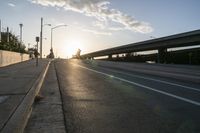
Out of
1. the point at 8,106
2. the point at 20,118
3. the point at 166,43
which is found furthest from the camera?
the point at 166,43

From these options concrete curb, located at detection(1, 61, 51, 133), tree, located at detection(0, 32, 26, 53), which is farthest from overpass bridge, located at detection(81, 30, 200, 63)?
concrete curb, located at detection(1, 61, 51, 133)

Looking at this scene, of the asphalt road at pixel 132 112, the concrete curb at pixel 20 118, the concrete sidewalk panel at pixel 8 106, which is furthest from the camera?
the concrete sidewalk panel at pixel 8 106

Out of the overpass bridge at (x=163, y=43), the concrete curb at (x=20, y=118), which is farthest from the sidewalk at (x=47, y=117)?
the overpass bridge at (x=163, y=43)

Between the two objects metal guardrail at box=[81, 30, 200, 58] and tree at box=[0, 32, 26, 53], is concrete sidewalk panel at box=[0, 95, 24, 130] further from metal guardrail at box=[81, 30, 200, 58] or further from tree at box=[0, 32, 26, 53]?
metal guardrail at box=[81, 30, 200, 58]

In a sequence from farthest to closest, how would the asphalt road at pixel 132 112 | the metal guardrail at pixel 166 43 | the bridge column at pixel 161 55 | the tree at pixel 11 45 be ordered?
1. the bridge column at pixel 161 55
2. the metal guardrail at pixel 166 43
3. the tree at pixel 11 45
4. the asphalt road at pixel 132 112

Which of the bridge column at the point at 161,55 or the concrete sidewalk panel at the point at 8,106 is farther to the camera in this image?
the bridge column at the point at 161,55

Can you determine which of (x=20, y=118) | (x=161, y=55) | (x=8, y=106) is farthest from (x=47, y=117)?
(x=161, y=55)

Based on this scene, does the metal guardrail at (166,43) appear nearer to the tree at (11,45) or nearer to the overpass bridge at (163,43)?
the overpass bridge at (163,43)

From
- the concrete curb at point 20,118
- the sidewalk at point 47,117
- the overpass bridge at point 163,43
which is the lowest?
Result: the sidewalk at point 47,117

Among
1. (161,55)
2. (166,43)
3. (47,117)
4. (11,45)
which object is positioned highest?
(166,43)

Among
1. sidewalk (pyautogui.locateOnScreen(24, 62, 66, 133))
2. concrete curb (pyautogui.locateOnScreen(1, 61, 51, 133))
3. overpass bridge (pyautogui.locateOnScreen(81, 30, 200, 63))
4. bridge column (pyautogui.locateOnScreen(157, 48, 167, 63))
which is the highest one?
overpass bridge (pyautogui.locateOnScreen(81, 30, 200, 63))

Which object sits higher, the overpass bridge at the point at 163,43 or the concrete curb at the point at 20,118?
the overpass bridge at the point at 163,43

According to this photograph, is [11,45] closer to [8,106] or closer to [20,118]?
[8,106]

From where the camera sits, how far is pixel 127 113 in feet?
29.5
